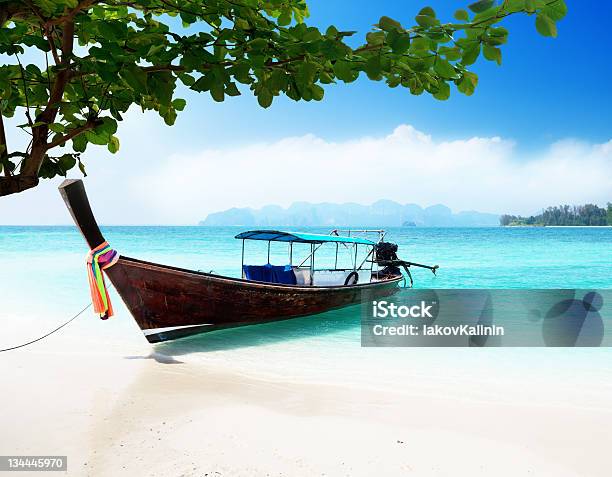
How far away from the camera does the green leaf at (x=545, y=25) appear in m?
1.56

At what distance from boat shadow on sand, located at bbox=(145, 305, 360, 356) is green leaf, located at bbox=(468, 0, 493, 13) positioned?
7956mm

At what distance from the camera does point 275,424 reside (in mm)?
5395

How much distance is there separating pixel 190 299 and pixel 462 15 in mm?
8044

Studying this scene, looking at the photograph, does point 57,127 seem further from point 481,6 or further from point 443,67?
point 481,6

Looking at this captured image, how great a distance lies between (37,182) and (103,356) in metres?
7.05

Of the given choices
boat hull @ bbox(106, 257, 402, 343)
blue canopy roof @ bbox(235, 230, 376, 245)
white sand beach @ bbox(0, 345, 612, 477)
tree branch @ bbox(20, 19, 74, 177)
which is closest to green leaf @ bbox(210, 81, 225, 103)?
tree branch @ bbox(20, 19, 74, 177)

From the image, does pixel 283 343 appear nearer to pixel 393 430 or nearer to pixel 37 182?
pixel 393 430

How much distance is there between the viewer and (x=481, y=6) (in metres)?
1.52

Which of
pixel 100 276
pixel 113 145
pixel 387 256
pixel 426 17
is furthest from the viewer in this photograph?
pixel 387 256

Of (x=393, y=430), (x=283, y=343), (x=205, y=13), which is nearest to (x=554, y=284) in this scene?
(x=283, y=343)

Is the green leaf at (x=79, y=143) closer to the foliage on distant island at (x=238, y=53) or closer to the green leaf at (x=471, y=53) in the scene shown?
the foliage on distant island at (x=238, y=53)

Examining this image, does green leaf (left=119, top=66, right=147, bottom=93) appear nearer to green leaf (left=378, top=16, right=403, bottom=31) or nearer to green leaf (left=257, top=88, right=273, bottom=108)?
green leaf (left=257, top=88, right=273, bottom=108)

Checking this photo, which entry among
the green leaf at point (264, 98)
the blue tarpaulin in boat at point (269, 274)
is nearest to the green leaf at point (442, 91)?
the green leaf at point (264, 98)

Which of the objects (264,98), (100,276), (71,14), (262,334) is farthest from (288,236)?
(71,14)
